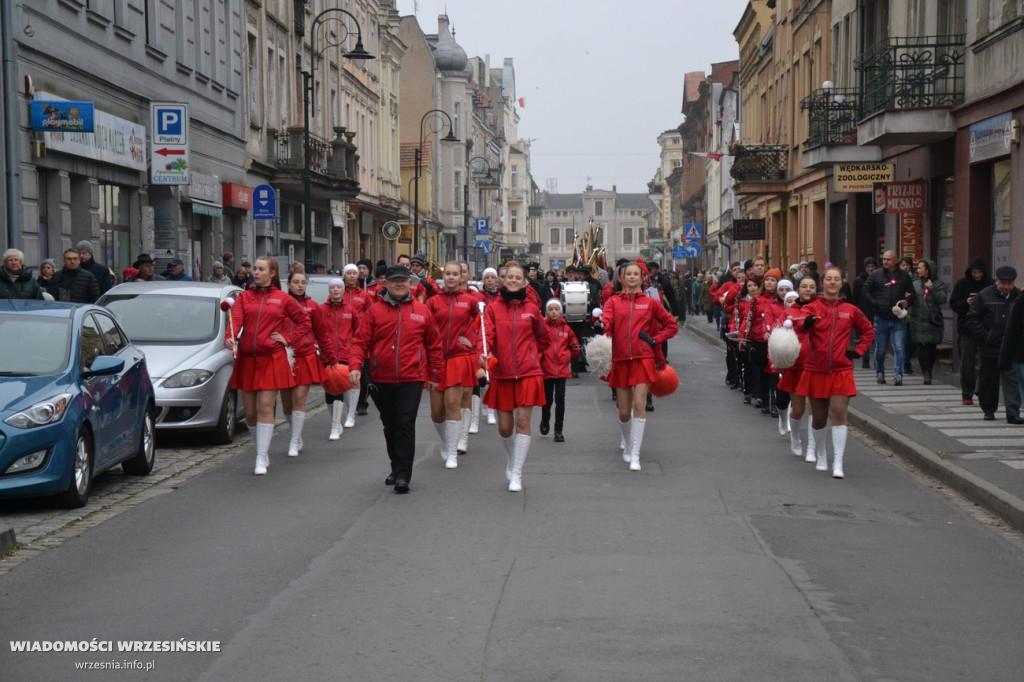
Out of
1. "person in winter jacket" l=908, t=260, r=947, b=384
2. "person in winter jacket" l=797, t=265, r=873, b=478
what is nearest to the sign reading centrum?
"person in winter jacket" l=908, t=260, r=947, b=384

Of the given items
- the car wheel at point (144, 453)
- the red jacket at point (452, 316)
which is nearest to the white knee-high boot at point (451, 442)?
the red jacket at point (452, 316)

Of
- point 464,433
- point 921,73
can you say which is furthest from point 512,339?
point 921,73

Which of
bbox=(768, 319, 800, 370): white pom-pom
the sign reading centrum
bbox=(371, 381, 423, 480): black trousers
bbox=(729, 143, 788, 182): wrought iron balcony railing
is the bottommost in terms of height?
bbox=(371, 381, 423, 480): black trousers

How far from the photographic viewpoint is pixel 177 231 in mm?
28625

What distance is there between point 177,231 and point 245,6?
10057 millimetres

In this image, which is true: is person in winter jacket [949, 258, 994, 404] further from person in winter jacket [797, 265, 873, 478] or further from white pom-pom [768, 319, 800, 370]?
white pom-pom [768, 319, 800, 370]

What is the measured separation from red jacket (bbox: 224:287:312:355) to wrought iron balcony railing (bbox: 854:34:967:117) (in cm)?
1365

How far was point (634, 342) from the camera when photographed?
12.9 meters

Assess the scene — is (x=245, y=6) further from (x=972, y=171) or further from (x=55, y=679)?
(x=55, y=679)

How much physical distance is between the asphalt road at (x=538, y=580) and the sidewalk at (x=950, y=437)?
28 centimetres

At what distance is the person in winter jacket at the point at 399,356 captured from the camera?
440 inches

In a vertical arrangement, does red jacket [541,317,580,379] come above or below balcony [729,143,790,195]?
below

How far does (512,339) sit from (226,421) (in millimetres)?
4208

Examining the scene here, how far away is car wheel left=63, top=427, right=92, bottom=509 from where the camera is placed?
10.2 meters
